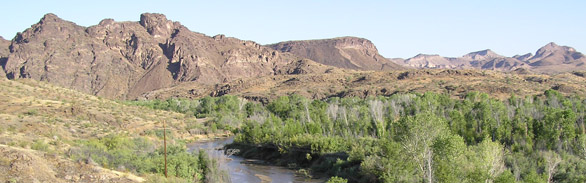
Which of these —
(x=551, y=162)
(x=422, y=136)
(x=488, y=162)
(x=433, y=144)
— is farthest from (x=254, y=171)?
(x=551, y=162)

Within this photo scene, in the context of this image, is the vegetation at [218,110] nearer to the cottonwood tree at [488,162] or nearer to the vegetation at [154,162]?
the vegetation at [154,162]

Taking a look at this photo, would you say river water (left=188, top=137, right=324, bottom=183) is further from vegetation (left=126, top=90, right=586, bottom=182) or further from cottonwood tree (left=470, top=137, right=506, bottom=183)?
cottonwood tree (left=470, top=137, right=506, bottom=183)

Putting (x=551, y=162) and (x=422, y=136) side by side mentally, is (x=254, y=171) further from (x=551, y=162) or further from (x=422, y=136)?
(x=551, y=162)

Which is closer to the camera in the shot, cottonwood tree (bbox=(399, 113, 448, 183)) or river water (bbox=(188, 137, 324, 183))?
cottonwood tree (bbox=(399, 113, 448, 183))

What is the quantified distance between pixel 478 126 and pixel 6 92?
58.5 m

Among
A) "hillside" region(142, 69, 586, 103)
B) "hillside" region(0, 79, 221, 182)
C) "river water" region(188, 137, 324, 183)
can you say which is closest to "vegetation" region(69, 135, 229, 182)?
"hillside" region(0, 79, 221, 182)

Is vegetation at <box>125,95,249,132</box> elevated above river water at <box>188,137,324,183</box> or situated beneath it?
elevated above

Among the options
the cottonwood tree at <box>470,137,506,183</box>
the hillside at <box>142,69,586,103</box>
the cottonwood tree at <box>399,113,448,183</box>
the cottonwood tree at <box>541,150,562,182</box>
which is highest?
the hillside at <box>142,69,586,103</box>

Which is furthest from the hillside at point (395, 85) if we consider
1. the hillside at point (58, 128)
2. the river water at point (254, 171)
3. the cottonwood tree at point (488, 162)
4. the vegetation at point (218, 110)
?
the cottonwood tree at point (488, 162)

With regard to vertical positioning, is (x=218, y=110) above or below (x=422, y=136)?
below

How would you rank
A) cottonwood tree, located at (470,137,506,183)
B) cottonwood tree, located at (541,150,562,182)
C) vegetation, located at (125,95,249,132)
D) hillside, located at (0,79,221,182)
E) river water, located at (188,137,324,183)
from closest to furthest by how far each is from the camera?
1. cottonwood tree, located at (470,137,506,183)
2. hillside, located at (0,79,221,182)
3. cottonwood tree, located at (541,150,562,182)
4. river water, located at (188,137,324,183)
5. vegetation, located at (125,95,249,132)

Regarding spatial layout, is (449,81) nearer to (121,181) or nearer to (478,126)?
(478,126)

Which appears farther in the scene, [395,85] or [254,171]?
[395,85]

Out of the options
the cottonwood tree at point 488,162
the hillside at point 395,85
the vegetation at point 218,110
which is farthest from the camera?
the hillside at point 395,85
